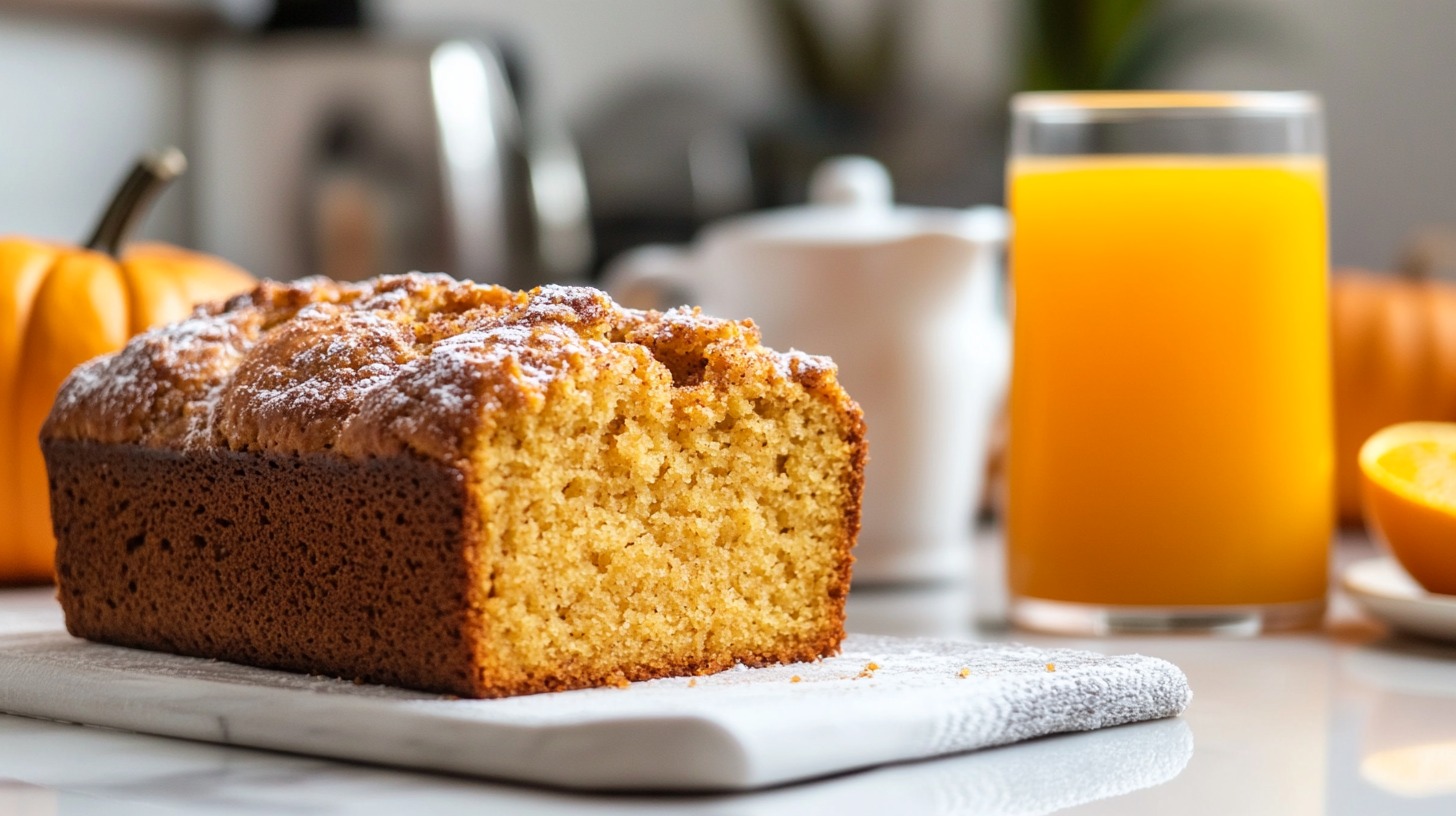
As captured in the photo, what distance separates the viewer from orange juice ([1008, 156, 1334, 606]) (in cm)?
138

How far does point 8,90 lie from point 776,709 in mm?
Answer: 1924

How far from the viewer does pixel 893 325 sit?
64.3 inches

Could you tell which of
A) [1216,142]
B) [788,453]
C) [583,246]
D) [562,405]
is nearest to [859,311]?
[1216,142]

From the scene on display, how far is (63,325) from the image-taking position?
153 centimetres

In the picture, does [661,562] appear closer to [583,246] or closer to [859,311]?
[859,311]

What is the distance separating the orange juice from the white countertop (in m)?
0.22

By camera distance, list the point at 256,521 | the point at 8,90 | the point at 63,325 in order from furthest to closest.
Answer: the point at 8,90
the point at 63,325
the point at 256,521

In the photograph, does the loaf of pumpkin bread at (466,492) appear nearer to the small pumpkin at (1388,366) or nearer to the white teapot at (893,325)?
the white teapot at (893,325)

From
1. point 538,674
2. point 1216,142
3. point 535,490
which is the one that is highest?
point 1216,142

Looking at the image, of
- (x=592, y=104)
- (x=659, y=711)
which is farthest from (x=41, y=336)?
(x=592, y=104)

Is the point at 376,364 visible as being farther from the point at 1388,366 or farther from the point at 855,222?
the point at 1388,366

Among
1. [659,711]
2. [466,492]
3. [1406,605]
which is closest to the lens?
[659,711]

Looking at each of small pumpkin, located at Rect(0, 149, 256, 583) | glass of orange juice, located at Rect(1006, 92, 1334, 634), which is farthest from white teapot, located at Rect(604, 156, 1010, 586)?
small pumpkin, located at Rect(0, 149, 256, 583)

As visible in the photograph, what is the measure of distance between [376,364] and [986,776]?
436 millimetres
